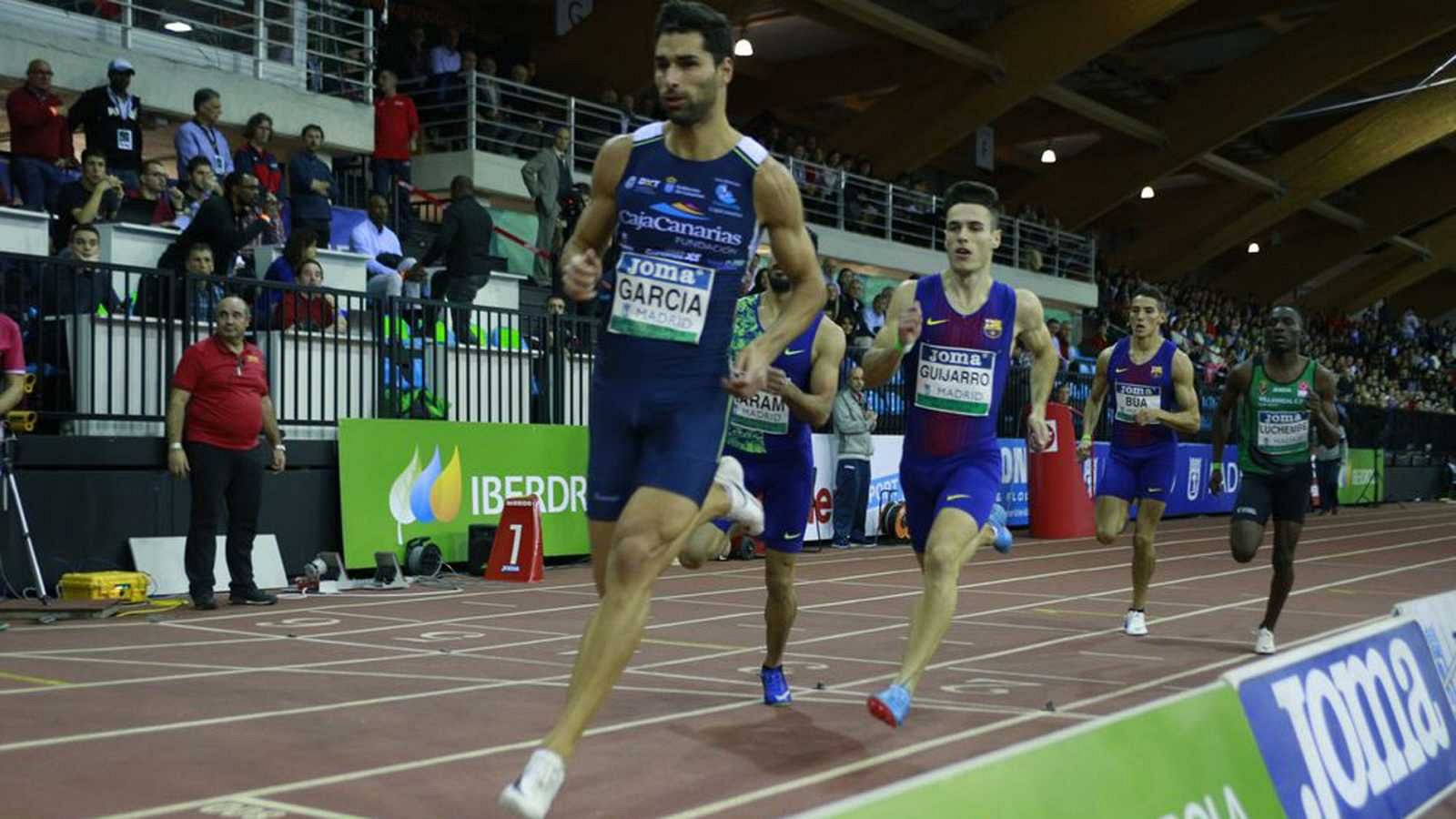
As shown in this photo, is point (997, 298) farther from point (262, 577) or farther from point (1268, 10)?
point (1268, 10)

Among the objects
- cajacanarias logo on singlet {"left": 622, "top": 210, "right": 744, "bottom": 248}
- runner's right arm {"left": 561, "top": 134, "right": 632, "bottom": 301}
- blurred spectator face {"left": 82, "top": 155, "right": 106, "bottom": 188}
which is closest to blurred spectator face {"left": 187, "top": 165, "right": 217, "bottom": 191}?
blurred spectator face {"left": 82, "top": 155, "right": 106, "bottom": 188}

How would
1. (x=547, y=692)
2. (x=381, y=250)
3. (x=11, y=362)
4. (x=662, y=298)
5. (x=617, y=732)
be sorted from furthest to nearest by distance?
(x=381, y=250) < (x=11, y=362) < (x=547, y=692) < (x=617, y=732) < (x=662, y=298)

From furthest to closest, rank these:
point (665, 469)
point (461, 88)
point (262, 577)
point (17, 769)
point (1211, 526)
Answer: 1. point (1211, 526)
2. point (461, 88)
3. point (262, 577)
4. point (17, 769)
5. point (665, 469)

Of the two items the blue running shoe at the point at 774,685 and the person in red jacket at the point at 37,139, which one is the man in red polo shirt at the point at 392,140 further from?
the blue running shoe at the point at 774,685

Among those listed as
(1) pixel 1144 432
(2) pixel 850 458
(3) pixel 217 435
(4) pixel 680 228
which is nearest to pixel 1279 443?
(1) pixel 1144 432

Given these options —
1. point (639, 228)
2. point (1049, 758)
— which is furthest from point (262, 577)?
point (1049, 758)

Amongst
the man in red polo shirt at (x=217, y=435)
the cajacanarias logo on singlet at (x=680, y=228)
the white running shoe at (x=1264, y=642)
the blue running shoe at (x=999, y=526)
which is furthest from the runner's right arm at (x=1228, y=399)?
the man in red polo shirt at (x=217, y=435)

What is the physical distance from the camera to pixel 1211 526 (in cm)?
2703

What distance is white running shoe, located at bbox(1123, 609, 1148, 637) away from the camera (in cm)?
1170

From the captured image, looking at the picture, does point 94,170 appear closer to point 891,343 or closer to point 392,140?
point 392,140

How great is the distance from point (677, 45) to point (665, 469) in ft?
Result: 4.76

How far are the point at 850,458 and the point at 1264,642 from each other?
10068 mm

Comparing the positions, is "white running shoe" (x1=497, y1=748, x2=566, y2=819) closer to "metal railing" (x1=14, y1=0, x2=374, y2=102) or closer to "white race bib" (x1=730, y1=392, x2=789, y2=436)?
"white race bib" (x1=730, y1=392, x2=789, y2=436)

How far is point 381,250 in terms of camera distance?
1853cm
